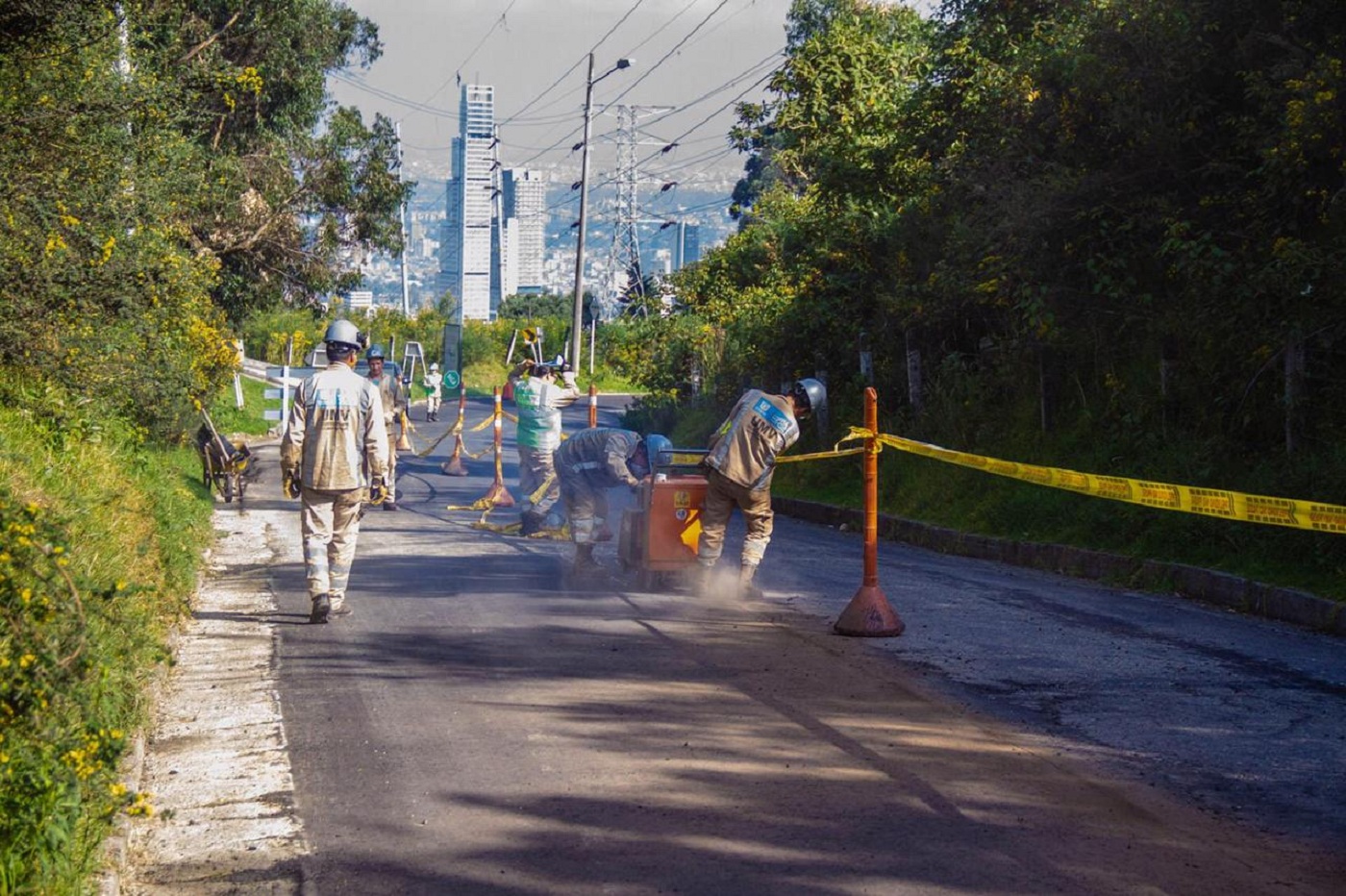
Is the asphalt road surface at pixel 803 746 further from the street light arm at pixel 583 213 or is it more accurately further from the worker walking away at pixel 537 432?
the street light arm at pixel 583 213

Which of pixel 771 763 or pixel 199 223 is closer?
pixel 771 763

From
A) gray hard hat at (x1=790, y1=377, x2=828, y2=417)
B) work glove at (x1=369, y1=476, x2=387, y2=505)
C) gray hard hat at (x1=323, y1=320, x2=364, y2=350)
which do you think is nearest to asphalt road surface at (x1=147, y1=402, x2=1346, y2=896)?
gray hard hat at (x1=790, y1=377, x2=828, y2=417)

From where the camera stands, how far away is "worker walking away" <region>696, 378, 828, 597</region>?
36.9ft

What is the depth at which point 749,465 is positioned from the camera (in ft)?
37.0

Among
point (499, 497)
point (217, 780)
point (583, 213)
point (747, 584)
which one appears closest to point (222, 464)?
point (499, 497)

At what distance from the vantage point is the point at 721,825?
18.5 feet

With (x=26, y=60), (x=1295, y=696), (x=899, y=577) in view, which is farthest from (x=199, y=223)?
(x=1295, y=696)

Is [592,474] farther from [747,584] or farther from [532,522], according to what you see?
[532,522]

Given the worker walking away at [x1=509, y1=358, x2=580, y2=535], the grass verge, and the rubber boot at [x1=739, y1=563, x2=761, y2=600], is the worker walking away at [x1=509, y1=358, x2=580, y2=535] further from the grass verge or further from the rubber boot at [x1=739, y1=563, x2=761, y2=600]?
the grass verge

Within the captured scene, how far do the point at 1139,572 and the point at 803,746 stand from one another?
7.80 m

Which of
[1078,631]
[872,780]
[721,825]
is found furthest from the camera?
[1078,631]

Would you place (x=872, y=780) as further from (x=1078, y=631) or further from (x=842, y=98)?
(x=842, y=98)

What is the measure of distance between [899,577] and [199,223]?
18.8m

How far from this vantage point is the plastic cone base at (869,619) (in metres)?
9.61
